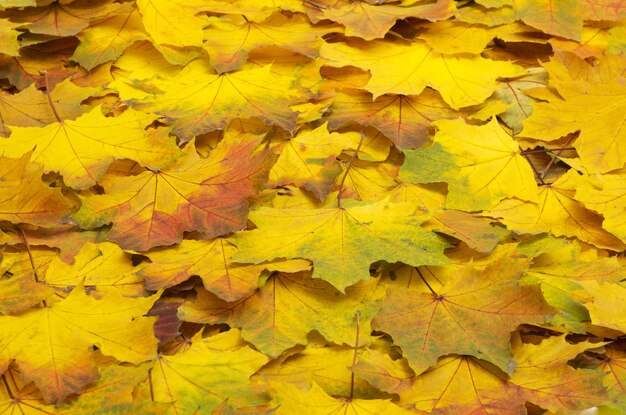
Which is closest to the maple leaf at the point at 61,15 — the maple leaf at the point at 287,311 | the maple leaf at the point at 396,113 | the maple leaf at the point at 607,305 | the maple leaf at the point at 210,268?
the maple leaf at the point at 396,113

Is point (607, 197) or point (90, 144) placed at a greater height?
point (90, 144)

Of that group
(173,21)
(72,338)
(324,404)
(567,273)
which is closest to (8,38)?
(173,21)

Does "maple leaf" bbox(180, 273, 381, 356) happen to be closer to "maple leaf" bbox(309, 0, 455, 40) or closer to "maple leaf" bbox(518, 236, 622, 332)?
"maple leaf" bbox(518, 236, 622, 332)

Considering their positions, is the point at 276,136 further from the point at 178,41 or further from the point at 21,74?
the point at 21,74

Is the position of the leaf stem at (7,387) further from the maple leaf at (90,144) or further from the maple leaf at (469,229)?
the maple leaf at (469,229)

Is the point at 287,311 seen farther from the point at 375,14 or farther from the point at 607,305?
the point at 375,14

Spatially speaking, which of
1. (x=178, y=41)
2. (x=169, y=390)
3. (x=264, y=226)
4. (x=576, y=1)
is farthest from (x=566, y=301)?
(x=178, y=41)

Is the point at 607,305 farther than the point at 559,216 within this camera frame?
No

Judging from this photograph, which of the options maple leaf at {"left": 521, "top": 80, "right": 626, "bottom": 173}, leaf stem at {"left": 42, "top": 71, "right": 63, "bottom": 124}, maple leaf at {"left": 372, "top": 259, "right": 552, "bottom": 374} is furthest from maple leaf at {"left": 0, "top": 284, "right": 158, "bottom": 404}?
maple leaf at {"left": 521, "top": 80, "right": 626, "bottom": 173}
